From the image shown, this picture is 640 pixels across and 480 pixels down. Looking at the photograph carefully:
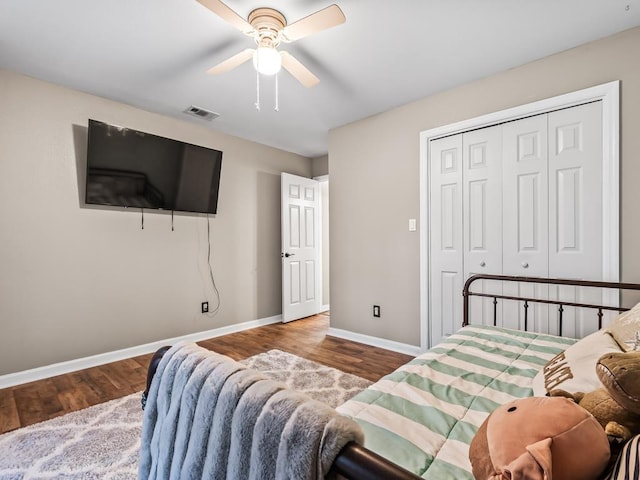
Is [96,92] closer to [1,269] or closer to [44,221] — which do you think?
[44,221]

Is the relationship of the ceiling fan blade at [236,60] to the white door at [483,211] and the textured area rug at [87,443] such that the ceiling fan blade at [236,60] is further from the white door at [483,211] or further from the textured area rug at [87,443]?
the textured area rug at [87,443]

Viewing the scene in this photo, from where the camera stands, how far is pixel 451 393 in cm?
119

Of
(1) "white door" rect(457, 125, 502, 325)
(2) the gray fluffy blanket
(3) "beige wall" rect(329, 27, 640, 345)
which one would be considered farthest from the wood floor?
(2) the gray fluffy blanket

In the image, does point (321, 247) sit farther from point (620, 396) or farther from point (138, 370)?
point (620, 396)

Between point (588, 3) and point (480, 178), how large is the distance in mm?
1185

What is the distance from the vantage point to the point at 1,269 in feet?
7.96

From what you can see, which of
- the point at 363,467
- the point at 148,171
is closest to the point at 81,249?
the point at 148,171

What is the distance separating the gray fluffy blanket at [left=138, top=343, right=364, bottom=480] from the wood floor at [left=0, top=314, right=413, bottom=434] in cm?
171

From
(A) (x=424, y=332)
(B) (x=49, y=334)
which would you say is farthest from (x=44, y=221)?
(A) (x=424, y=332)

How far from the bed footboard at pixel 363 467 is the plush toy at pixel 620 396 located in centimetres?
52

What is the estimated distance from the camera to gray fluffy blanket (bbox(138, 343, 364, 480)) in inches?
22.5

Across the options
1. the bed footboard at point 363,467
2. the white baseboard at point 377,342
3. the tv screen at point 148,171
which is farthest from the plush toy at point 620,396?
the tv screen at point 148,171

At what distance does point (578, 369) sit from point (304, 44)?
7.40 feet

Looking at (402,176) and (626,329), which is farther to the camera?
(402,176)
